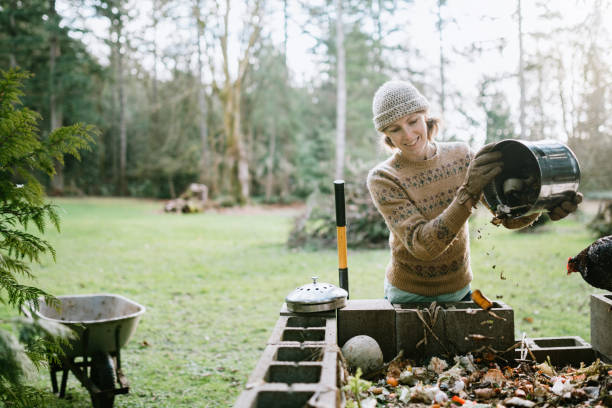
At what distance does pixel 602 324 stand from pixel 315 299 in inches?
52.3

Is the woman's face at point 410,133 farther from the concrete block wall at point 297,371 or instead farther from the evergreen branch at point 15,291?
the evergreen branch at point 15,291

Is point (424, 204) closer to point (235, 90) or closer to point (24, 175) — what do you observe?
point (24, 175)

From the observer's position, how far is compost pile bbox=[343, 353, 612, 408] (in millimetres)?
1849

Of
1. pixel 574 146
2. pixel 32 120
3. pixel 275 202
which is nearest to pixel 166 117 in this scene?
pixel 275 202

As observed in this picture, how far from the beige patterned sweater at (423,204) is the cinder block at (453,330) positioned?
1.35 ft

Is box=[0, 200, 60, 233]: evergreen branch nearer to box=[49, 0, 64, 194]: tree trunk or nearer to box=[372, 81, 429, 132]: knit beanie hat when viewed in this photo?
box=[372, 81, 429, 132]: knit beanie hat

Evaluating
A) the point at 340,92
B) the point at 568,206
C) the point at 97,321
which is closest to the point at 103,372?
the point at 97,321

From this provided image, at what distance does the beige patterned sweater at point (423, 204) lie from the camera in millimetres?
2674

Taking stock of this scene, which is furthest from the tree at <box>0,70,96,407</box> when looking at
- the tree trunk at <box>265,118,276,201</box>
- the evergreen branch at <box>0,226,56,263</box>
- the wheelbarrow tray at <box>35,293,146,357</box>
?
the tree trunk at <box>265,118,276,201</box>

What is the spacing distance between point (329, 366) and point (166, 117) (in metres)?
38.8

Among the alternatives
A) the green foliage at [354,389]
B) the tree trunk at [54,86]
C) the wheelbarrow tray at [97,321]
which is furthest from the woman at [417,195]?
the tree trunk at [54,86]

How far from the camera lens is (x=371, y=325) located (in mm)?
2385

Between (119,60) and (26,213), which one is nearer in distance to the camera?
(26,213)

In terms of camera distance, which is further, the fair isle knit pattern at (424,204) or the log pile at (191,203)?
the log pile at (191,203)
